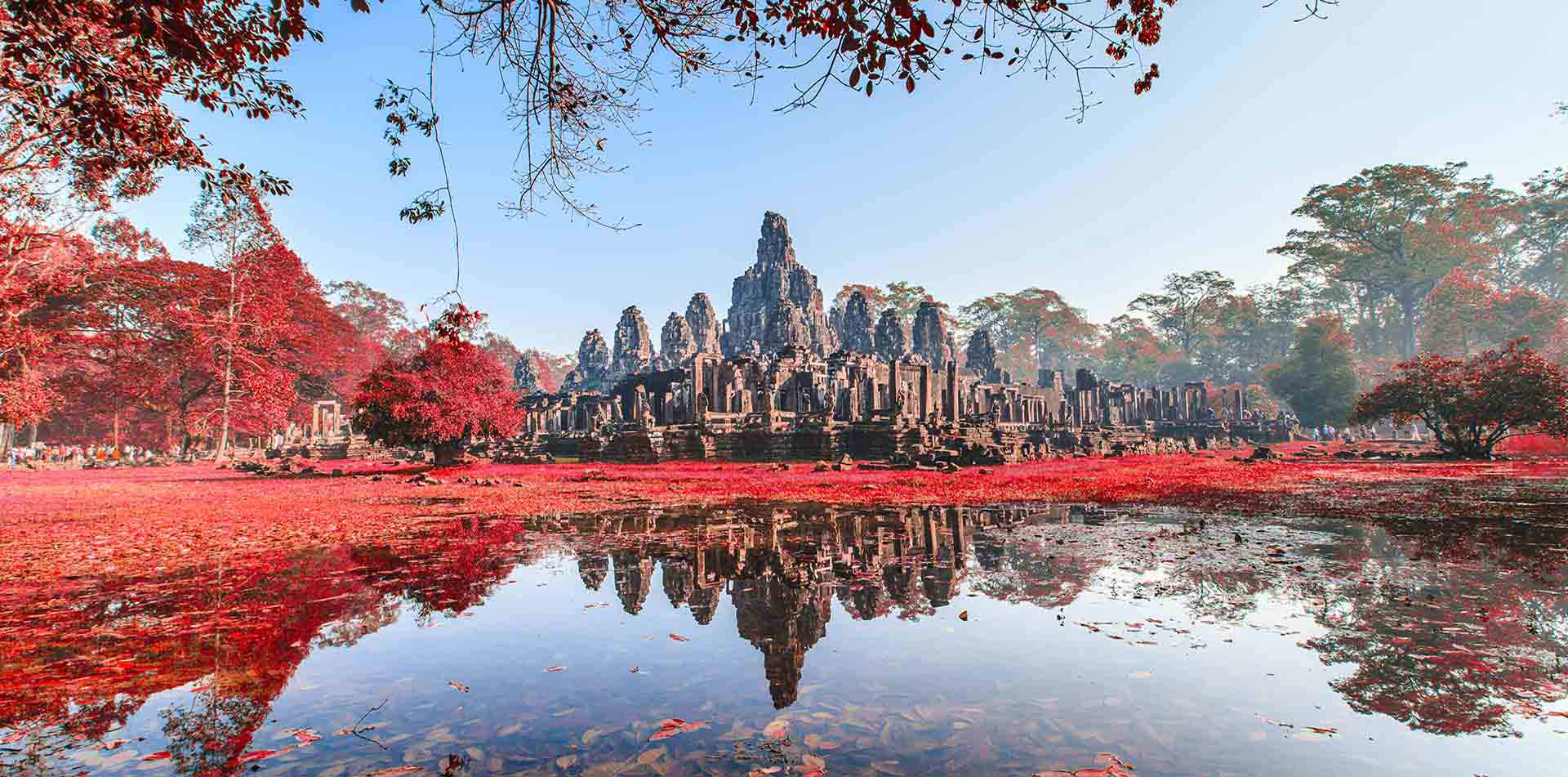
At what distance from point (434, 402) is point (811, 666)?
79.0 feet

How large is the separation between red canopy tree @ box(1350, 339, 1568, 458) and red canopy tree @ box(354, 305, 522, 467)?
114 ft

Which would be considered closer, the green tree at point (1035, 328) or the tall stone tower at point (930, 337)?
the tall stone tower at point (930, 337)

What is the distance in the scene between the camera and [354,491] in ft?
54.7

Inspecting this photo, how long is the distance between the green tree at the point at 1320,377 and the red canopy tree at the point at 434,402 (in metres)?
57.3

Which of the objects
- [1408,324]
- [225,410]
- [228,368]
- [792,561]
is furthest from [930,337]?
[792,561]

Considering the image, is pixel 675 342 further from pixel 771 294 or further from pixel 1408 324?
pixel 1408 324

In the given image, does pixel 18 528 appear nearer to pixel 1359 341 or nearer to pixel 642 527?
pixel 642 527

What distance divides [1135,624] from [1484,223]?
88.7 meters

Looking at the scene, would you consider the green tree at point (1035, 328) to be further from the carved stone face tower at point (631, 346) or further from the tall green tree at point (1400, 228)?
the carved stone face tower at point (631, 346)

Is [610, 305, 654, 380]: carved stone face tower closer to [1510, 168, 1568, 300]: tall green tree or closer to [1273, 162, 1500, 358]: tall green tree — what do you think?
[1273, 162, 1500, 358]: tall green tree

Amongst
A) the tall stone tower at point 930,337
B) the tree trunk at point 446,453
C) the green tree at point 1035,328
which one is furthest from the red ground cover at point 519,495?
the green tree at point 1035,328

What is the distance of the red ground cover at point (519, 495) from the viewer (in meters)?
A: 8.51

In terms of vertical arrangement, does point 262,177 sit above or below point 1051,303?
below

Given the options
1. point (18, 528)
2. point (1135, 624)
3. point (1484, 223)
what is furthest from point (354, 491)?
point (1484, 223)
